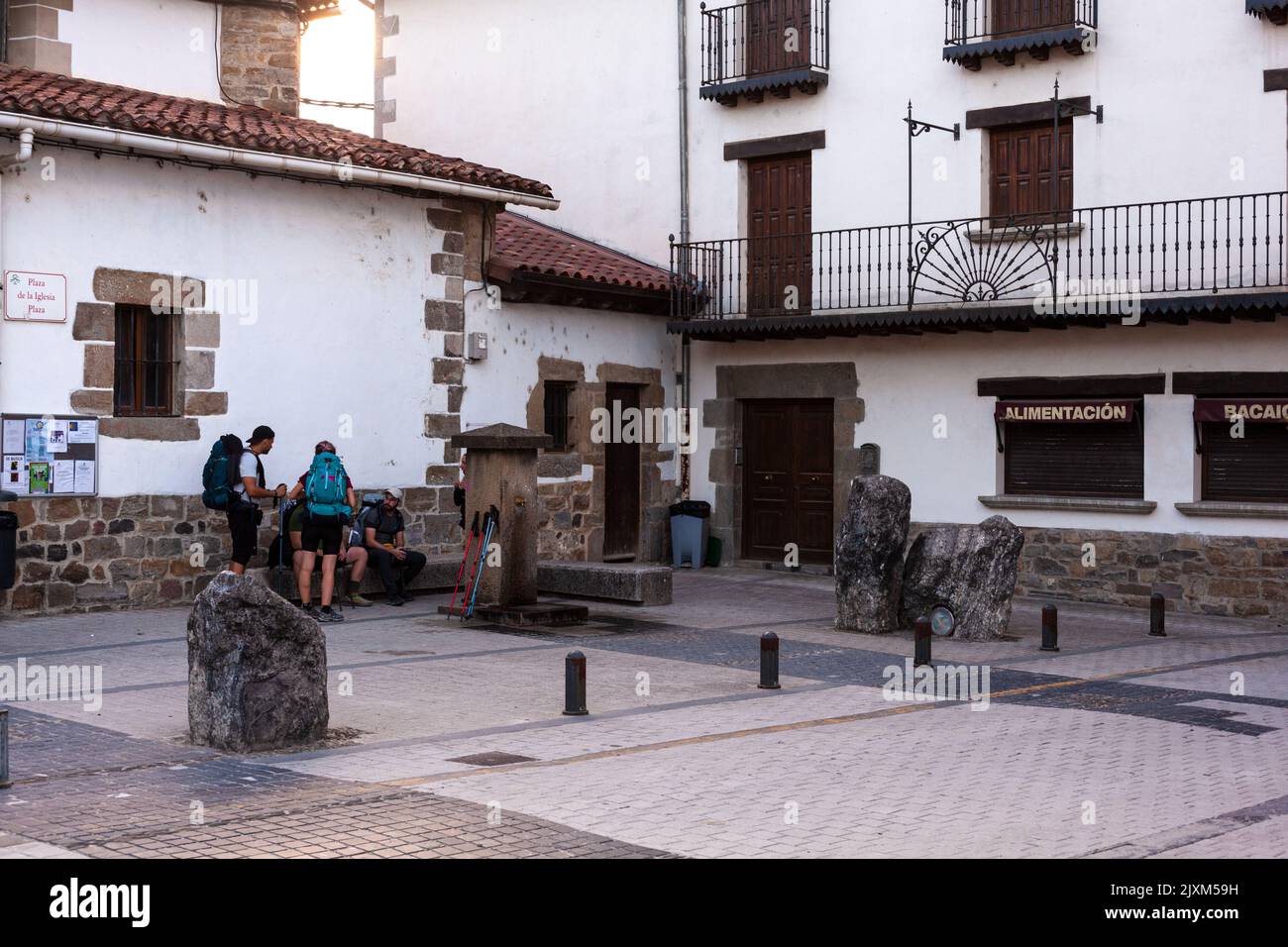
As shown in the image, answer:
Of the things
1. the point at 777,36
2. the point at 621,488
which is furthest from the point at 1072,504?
the point at 777,36

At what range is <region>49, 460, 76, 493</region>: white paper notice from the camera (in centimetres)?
1353

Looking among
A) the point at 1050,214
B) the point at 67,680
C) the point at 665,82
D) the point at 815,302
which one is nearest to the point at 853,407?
the point at 815,302

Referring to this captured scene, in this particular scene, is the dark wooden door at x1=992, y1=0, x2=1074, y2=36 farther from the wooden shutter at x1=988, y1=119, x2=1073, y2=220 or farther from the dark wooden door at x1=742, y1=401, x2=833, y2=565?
the dark wooden door at x1=742, y1=401, x2=833, y2=565

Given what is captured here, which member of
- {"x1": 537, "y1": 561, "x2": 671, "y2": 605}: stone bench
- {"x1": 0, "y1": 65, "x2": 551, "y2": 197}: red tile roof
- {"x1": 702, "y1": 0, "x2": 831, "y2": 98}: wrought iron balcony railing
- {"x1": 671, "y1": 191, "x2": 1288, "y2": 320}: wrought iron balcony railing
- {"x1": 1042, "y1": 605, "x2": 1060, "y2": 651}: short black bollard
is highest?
{"x1": 702, "y1": 0, "x2": 831, "y2": 98}: wrought iron balcony railing

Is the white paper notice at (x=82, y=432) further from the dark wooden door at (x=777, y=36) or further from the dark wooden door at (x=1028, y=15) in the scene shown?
the dark wooden door at (x=1028, y=15)

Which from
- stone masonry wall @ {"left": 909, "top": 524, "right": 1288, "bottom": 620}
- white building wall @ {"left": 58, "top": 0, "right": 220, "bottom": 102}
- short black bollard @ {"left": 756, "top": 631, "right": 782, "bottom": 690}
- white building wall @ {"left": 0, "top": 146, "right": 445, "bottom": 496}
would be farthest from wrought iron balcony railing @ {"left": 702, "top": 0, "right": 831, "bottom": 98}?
short black bollard @ {"left": 756, "top": 631, "right": 782, "bottom": 690}

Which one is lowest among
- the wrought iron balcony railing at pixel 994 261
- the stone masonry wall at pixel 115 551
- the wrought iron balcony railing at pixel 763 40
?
the stone masonry wall at pixel 115 551

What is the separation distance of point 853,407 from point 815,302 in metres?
1.37

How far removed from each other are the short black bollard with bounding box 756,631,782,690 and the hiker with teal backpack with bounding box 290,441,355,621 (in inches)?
175

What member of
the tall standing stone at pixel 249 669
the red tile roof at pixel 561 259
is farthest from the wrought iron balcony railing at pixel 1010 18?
the tall standing stone at pixel 249 669

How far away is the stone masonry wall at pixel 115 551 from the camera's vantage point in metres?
13.4

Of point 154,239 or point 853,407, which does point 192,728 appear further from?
point 853,407

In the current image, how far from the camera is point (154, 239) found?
14344 millimetres

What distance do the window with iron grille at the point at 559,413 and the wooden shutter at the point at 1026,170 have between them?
553cm
